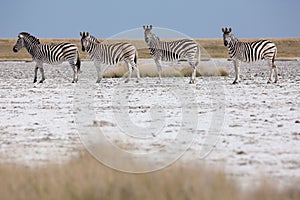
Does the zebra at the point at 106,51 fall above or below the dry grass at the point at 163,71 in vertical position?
above

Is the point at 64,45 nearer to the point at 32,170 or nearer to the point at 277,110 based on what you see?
the point at 277,110

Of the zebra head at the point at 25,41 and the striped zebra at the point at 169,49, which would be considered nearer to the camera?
the striped zebra at the point at 169,49

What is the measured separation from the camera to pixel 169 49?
83.9ft

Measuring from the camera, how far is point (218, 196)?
5535mm

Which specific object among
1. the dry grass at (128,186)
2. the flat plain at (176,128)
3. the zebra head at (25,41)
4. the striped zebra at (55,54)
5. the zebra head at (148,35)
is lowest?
the flat plain at (176,128)

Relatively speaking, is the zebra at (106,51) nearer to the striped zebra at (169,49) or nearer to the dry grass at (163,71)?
the striped zebra at (169,49)

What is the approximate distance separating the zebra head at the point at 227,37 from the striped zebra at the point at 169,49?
1.21 m

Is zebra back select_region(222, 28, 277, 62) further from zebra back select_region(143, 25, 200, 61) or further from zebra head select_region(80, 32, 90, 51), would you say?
zebra head select_region(80, 32, 90, 51)

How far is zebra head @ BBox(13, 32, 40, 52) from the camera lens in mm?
27750

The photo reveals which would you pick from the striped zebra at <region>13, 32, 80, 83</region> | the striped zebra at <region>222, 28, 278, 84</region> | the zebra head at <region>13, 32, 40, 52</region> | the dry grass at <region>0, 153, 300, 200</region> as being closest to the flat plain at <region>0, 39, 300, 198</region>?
the dry grass at <region>0, 153, 300, 200</region>

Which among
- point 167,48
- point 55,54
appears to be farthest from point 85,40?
point 167,48

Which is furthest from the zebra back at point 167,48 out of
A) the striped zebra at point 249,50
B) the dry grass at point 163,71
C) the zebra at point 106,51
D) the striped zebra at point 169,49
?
the dry grass at point 163,71

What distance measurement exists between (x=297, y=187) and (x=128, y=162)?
71.8 inches

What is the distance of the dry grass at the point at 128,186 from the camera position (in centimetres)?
573
